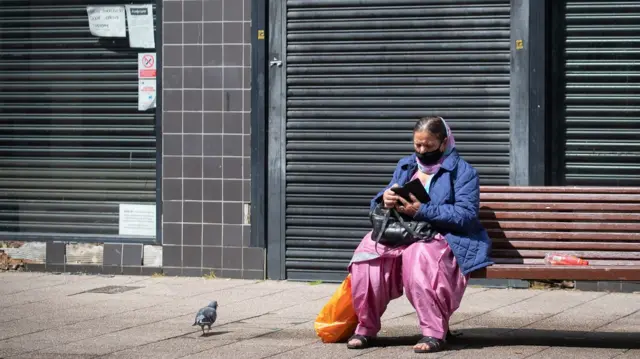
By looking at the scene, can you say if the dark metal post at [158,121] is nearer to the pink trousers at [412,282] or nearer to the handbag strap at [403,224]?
the pink trousers at [412,282]

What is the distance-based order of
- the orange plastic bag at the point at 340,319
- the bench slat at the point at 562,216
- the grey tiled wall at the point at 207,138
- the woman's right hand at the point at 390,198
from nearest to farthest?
the woman's right hand at the point at 390,198
the orange plastic bag at the point at 340,319
the bench slat at the point at 562,216
the grey tiled wall at the point at 207,138

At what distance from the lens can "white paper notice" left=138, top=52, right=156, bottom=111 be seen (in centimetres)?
1073

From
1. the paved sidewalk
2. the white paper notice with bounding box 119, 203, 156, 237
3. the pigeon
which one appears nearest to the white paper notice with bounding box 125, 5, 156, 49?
the white paper notice with bounding box 119, 203, 156, 237

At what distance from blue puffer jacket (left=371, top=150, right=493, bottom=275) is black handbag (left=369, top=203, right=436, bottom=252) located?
62mm

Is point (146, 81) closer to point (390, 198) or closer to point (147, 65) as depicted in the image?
point (147, 65)

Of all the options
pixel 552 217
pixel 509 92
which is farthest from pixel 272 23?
pixel 552 217

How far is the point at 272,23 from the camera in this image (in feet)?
33.4

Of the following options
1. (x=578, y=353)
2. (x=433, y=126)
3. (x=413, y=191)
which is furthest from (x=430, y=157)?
(x=578, y=353)

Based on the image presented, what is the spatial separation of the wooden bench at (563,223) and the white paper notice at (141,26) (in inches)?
180

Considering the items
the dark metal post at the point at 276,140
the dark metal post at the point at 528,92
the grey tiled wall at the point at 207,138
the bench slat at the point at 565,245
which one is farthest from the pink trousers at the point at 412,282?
the grey tiled wall at the point at 207,138

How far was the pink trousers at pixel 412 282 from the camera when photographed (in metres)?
6.61

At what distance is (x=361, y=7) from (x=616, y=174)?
2.72 meters

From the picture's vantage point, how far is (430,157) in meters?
6.98

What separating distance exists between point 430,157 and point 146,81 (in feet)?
14.9
